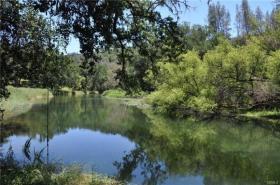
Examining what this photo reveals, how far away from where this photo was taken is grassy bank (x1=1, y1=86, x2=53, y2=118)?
42.5m

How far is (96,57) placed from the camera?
10.6 meters

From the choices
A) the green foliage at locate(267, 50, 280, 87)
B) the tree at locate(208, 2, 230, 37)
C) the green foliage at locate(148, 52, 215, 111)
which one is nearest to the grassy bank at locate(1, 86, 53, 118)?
the green foliage at locate(148, 52, 215, 111)

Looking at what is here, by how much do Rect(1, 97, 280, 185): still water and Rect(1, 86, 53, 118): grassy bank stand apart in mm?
2009

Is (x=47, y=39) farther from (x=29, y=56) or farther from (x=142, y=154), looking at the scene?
(x=142, y=154)

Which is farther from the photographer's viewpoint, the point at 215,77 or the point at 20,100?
the point at 20,100

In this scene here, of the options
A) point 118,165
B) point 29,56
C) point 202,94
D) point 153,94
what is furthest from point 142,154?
point 153,94

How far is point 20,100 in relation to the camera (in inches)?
2124

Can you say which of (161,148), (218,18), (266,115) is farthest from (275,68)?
(218,18)

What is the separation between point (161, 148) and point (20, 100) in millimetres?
32435

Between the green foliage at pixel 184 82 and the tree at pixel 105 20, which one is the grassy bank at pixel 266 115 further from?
the tree at pixel 105 20

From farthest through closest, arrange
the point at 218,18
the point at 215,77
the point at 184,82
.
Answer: the point at 218,18 < the point at 184,82 < the point at 215,77

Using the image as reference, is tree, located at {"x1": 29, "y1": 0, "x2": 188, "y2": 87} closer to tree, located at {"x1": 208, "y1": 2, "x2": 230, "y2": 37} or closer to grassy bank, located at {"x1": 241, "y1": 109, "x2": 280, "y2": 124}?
grassy bank, located at {"x1": 241, "y1": 109, "x2": 280, "y2": 124}

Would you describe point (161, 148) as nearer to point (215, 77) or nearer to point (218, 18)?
point (215, 77)

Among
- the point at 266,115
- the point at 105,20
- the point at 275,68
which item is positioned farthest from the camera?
the point at 266,115
